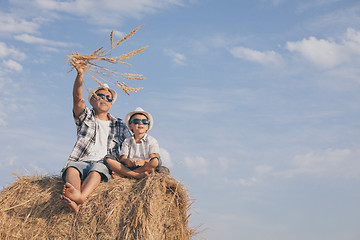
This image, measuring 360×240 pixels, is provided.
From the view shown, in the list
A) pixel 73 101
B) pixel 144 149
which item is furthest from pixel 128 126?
pixel 73 101

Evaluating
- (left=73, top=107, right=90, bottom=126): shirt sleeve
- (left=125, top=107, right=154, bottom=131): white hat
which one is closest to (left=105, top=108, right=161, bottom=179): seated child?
(left=125, top=107, right=154, bottom=131): white hat

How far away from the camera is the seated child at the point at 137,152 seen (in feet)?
19.1

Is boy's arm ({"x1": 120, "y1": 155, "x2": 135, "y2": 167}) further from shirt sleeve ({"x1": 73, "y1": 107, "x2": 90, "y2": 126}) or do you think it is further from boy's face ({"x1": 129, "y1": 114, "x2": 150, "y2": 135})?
shirt sleeve ({"x1": 73, "y1": 107, "x2": 90, "y2": 126})

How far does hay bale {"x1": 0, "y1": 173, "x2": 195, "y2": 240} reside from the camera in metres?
5.18

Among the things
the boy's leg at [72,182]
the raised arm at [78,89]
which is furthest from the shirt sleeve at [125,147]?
the raised arm at [78,89]

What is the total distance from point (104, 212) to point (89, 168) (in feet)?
3.13

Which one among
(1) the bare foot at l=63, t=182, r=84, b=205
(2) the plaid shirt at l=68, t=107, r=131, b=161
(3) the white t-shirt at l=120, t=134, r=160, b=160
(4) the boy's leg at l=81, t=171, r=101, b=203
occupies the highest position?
(2) the plaid shirt at l=68, t=107, r=131, b=161

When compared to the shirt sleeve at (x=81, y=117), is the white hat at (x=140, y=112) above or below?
above

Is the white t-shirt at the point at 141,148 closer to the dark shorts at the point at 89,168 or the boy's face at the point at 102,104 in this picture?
the dark shorts at the point at 89,168

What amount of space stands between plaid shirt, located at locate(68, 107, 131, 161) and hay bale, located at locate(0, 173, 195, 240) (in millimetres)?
613

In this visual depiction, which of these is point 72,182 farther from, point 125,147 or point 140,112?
point 140,112

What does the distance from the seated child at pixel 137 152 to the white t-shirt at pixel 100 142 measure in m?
0.39

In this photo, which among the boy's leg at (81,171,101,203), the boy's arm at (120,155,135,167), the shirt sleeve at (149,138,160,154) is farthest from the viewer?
the shirt sleeve at (149,138,160,154)

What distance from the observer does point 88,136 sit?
657 cm
